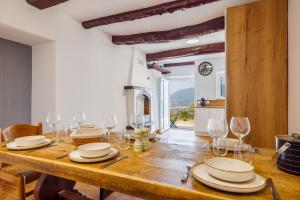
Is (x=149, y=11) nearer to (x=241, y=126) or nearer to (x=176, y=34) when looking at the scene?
(x=176, y=34)

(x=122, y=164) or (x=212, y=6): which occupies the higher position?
(x=212, y=6)

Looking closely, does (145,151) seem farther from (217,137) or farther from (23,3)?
(23,3)

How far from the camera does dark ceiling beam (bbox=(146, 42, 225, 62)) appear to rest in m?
4.05

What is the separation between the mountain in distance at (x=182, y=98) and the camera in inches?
330

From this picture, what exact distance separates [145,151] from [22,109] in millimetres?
2659

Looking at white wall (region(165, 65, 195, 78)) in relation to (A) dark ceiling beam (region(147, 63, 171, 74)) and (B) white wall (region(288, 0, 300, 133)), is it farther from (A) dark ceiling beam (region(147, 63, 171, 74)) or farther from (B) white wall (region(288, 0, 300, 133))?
(B) white wall (region(288, 0, 300, 133))

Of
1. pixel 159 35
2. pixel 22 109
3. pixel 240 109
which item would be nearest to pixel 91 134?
pixel 240 109

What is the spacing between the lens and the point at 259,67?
6.82ft

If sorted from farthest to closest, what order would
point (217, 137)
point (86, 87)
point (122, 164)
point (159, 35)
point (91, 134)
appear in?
point (159, 35) → point (86, 87) → point (91, 134) → point (217, 137) → point (122, 164)

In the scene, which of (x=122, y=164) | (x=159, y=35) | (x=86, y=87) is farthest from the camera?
(x=159, y=35)

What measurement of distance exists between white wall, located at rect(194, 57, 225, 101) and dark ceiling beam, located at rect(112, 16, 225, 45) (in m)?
2.68

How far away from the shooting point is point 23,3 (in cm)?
222

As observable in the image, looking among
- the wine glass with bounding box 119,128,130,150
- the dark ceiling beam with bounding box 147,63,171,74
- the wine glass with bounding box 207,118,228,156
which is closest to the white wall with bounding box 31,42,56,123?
the wine glass with bounding box 119,128,130,150

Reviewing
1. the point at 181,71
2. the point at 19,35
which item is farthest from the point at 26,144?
the point at 181,71
